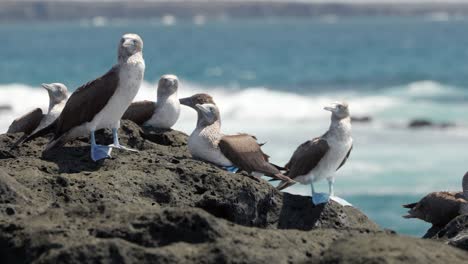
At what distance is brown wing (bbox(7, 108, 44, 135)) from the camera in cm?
945

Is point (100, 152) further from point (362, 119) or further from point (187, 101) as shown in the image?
point (362, 119)

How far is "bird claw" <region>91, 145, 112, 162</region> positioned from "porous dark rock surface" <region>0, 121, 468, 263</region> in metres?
0.07

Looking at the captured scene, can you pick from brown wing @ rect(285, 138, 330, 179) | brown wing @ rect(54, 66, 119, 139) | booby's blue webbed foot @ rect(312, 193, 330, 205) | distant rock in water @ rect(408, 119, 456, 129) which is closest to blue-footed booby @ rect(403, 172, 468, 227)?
brown wing @ rect(285, 138, 330, 179)

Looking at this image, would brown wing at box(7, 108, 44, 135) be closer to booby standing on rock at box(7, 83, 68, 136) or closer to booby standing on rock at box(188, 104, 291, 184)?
booby standing on rock at box(7, 83, 68, 136)

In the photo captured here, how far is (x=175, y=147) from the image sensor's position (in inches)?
364

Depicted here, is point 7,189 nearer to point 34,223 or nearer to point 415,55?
point 34,223

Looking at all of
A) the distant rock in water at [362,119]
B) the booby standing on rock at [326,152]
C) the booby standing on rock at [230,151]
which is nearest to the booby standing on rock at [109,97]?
the booby standing on rock at [230,151]

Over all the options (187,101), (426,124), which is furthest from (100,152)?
(426,124)

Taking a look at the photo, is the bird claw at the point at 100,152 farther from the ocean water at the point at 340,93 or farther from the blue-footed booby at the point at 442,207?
the ocean water at the point at 340,93

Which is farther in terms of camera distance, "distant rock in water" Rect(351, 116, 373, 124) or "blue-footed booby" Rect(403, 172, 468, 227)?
"distant rock in water" Rect(351, 116, 373, 124)

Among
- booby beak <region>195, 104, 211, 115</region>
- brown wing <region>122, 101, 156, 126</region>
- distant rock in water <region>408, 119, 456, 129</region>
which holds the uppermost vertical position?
distant rock in water <region>408, 119, 456, 129</region>

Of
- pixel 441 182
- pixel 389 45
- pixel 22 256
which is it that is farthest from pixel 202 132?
pixel 389 45

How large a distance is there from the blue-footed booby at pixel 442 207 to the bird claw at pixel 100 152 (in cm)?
280

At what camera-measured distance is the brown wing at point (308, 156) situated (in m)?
8.72
